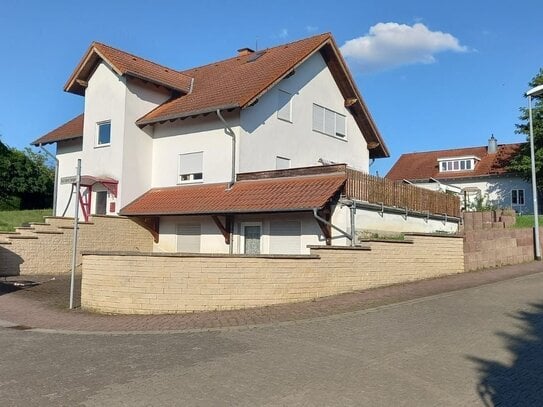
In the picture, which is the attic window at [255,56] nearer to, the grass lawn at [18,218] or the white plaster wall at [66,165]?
the white plaster wall at [66,165]

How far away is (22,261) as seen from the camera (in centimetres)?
1919

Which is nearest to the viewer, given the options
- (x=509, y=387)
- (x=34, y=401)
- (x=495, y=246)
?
(x=34, y=401)

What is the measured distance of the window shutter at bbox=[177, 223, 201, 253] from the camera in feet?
67.7

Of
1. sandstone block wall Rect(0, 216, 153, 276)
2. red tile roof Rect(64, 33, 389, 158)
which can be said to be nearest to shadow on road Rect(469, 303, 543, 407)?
red tile roof Rect(64, 33, 389, 158)

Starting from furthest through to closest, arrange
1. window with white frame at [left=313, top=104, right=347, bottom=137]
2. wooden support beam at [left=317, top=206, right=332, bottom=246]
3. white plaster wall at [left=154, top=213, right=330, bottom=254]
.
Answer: window with white frame at [left=313, top=104, right=347, bottom=137] < white plaster wall at [left=154, top=213, right=330, bottom=254] < wooden support beam at [left=317, top=206, right=332, bottom=246]

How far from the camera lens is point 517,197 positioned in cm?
4466

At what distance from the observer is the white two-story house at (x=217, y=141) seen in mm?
18422

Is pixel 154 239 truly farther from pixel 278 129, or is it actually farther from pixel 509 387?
pixel 509 387

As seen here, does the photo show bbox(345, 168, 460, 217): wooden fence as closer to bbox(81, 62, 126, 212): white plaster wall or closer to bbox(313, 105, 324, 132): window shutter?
bbox(313, 105, 324, 132): window shutter

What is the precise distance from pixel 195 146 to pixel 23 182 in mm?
21904

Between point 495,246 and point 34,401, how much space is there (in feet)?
55.7

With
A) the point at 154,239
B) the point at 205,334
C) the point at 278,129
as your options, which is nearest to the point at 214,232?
the point at 154,239

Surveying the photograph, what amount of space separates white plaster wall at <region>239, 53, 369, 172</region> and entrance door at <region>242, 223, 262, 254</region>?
2.70 meters

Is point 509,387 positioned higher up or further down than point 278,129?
further down
